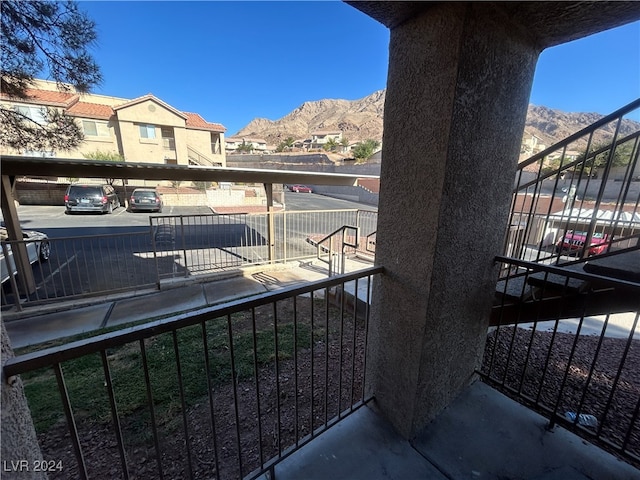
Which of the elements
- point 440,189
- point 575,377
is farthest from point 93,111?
point 575,377

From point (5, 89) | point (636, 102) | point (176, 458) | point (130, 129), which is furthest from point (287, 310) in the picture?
point (130, 129)

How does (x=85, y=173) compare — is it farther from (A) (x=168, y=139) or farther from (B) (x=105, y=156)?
(A) (x=168, y=139)

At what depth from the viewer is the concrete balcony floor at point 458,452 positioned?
1571 millimetres

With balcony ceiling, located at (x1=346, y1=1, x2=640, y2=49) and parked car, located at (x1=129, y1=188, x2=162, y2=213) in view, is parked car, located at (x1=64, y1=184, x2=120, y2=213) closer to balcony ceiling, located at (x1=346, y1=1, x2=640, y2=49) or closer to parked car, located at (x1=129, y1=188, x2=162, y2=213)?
parked car, located at (x1=129, y1=188, x2=162, y2=213)

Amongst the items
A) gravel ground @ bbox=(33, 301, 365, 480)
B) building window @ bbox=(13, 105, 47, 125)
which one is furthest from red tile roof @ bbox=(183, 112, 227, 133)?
gravel ground @ bbox=(33, 301, 365, 480)

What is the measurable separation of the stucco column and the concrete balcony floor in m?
0.13

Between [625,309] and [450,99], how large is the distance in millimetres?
1885

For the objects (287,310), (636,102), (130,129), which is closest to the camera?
(636,102)

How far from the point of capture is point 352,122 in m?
83.5

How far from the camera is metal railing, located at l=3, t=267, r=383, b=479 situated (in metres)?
1.24

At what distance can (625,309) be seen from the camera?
1.84m

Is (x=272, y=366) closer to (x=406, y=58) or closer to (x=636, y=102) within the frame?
(x=406, y=58)

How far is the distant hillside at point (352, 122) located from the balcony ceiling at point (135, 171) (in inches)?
2170

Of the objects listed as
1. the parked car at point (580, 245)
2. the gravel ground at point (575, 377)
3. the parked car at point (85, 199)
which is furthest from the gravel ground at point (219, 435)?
the parked car at point (85, 199)
